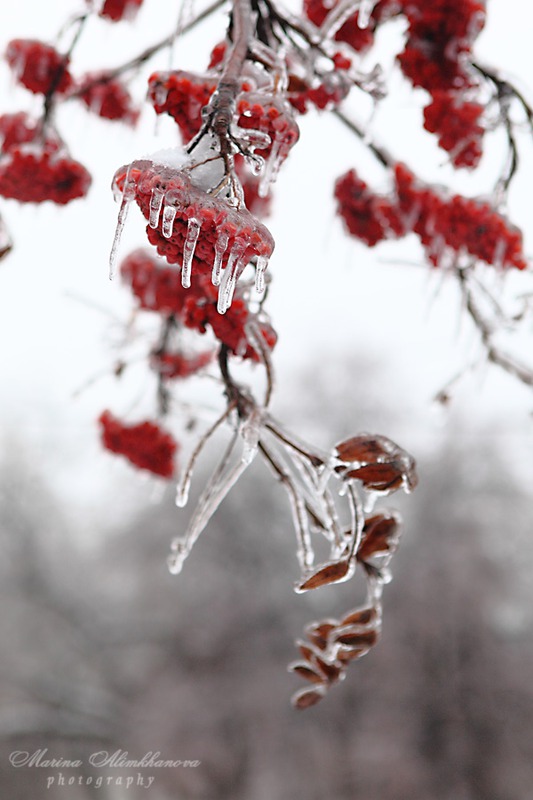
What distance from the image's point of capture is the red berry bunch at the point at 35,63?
92cm

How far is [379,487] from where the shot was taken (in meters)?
0.54

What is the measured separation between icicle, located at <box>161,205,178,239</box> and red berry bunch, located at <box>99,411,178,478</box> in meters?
0.85

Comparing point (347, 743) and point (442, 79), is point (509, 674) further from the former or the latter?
point (442, 79)

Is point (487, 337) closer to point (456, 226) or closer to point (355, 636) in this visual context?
point (456, 226)

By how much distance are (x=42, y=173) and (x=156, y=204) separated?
0.52 meters

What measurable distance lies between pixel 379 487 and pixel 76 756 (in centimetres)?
682

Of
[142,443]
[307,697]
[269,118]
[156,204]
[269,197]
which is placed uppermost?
[269,197]

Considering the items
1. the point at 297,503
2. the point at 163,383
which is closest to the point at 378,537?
the point at 297,503

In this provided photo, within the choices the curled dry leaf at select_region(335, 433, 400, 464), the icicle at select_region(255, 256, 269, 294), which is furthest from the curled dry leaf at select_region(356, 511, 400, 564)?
the icicle at select_region(255, 256, 269, 294)

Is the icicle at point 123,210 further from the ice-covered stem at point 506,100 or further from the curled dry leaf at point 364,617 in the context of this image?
the ice-covered stem at point 506,100

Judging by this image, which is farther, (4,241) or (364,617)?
(4,241)

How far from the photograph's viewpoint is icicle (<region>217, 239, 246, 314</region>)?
15.2 inches

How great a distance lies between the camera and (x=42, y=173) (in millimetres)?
831

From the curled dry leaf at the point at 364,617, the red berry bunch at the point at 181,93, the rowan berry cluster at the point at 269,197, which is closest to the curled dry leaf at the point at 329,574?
the rowan berry cluster at the point at 269,197
